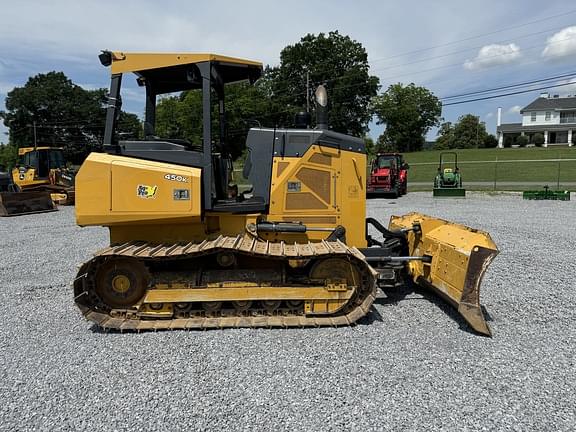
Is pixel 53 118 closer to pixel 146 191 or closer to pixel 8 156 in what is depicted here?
pixel 8 156

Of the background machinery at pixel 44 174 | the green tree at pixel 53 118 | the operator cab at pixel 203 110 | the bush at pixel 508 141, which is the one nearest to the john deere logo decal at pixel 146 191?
the operator cab at pixel 203 110

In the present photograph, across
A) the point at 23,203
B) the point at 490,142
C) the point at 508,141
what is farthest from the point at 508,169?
the point at 508,141

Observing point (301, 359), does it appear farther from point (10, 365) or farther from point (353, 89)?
point (353, 89)

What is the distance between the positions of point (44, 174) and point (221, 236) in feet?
64.7

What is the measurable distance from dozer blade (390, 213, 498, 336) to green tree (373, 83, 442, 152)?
74.5 meters

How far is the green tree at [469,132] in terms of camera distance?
81.2 meters

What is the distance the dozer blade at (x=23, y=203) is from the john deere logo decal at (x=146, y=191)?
46.5ft

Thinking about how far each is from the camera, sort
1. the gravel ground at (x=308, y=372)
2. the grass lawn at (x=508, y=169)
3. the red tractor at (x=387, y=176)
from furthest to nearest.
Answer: the grass lawn at (x=508, y=169) → the red tractor at (x=387, y=176) → the gravel ground at (x=308, y=372)

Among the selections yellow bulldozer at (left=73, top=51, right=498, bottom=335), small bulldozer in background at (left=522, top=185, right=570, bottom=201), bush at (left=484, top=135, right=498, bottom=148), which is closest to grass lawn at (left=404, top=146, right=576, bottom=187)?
small bulldozer in background at (left=522, top=185, right=570, bottom=201)

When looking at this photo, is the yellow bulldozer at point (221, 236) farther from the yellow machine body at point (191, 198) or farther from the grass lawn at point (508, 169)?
the grass lawn at point (508, 169)

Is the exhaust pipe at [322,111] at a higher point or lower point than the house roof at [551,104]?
lower

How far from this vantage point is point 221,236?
5059 millimetres

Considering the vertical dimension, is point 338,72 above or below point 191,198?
above

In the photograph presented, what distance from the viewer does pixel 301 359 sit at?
12.9 feet
